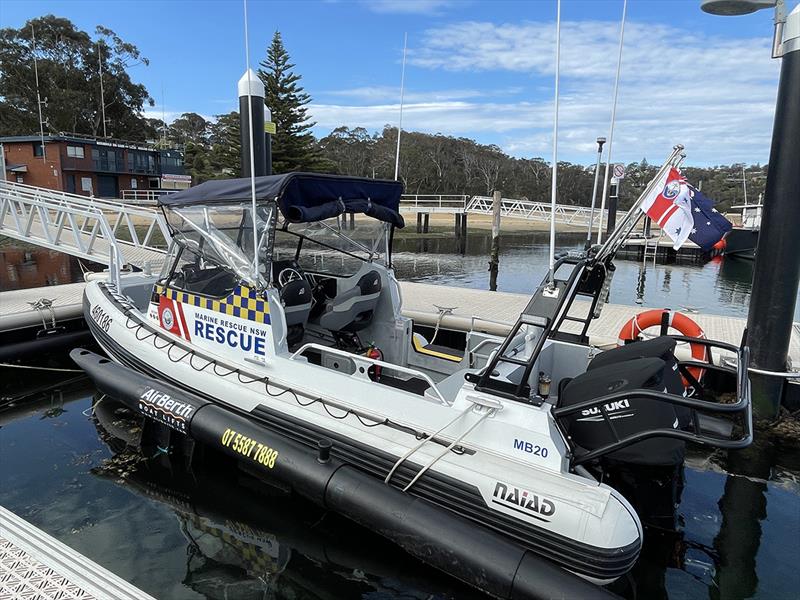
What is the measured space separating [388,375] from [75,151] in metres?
38.7

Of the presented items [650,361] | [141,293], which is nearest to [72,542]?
[141,293]

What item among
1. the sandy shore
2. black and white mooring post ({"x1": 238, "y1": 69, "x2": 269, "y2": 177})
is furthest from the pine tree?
black and white mooring post ({"x1": 238, "y1": 69, "x2": 269, "y2": 177})

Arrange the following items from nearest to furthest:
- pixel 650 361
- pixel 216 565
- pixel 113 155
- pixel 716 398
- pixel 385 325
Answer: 1. pixel 650 361
2. pixel 216 565
3. pixel 385 325
4. pixel 716 398
5. pixel 113 155

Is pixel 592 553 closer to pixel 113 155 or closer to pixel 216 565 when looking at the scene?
pixel 216 565

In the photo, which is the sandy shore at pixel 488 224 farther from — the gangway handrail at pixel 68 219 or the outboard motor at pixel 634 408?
the outboard motor at pixel 634 408

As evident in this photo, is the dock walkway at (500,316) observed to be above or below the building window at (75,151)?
below

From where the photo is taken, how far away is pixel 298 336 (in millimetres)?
5426

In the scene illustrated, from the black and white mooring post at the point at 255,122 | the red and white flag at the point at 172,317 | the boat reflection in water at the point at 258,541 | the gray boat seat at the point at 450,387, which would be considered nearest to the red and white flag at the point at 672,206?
the gray boat seat at the point at 450,387

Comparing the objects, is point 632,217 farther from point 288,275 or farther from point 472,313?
point 472,313

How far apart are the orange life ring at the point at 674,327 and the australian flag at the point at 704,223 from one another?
9.02ft

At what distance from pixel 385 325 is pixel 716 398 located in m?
4.00

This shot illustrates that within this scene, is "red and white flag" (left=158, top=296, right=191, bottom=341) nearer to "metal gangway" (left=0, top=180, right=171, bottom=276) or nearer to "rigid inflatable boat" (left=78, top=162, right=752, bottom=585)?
"rigid inflatable boat" (left=78, top=162, right=752, bottom=585)

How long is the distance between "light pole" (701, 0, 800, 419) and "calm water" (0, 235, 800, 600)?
839mm

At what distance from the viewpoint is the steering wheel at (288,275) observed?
5.59 meters
